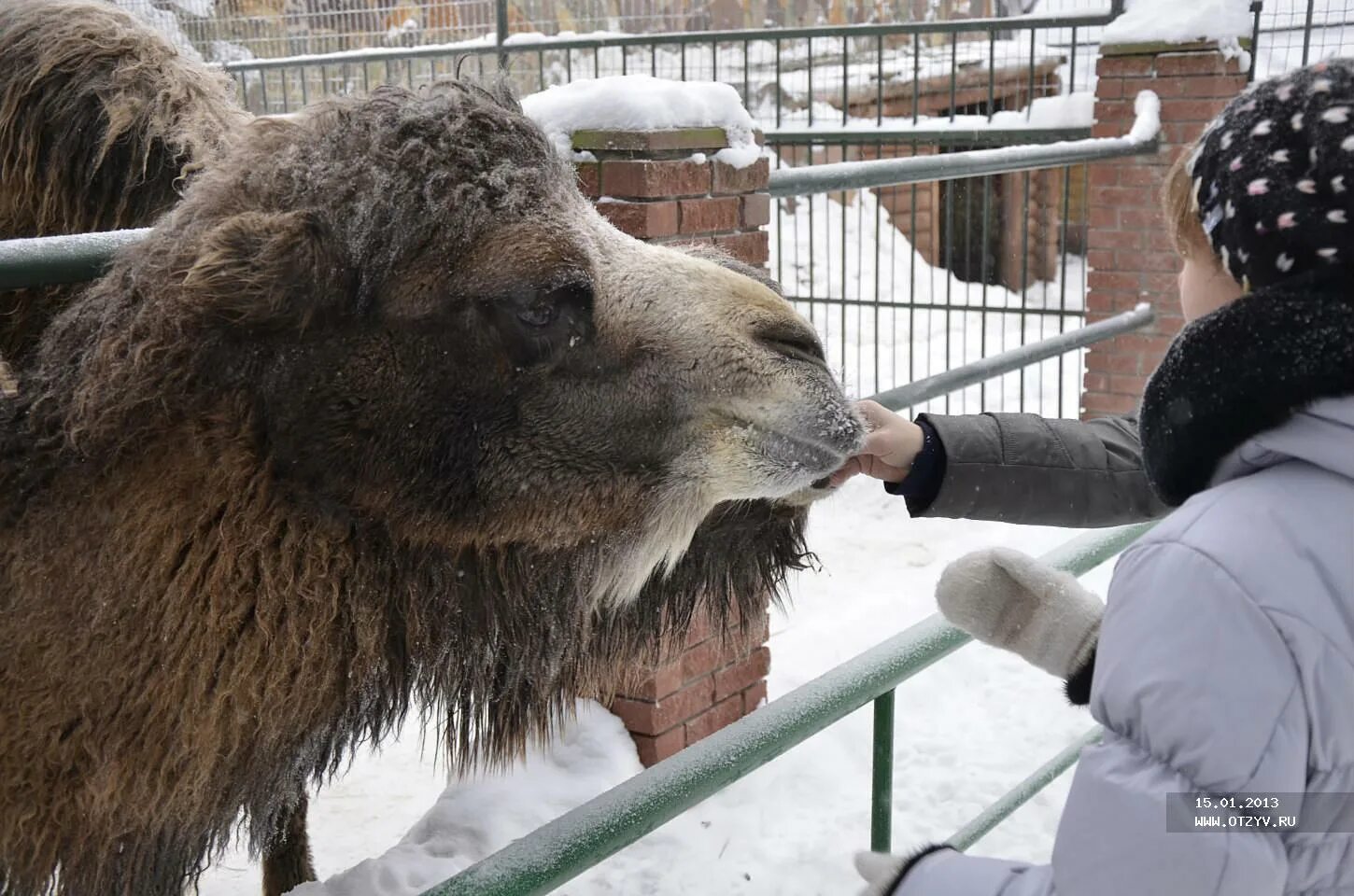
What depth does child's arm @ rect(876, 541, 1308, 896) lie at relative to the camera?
1.30 meters

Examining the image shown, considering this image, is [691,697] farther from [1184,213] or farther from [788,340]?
[1184,213]

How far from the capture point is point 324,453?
187cm

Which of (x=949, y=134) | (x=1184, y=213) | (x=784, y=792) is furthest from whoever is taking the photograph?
(x=949, y=134)

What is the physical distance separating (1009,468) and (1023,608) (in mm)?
514

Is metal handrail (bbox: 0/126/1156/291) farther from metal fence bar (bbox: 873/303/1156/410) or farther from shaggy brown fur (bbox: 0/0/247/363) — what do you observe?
metal fence bar (bbox: 873/303/1156/410)

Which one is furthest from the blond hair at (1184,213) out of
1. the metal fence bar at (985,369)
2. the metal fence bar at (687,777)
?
the metal fence bar at (985,369)

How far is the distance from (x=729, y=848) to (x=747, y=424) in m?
2.30

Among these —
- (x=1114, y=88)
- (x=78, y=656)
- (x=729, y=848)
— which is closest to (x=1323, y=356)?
(x=78, y=656)

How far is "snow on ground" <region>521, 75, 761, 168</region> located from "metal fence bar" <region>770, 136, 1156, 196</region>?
0.73ft

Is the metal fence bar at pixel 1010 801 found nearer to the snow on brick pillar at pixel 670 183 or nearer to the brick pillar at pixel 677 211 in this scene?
the brick pillar at pixel 677 211

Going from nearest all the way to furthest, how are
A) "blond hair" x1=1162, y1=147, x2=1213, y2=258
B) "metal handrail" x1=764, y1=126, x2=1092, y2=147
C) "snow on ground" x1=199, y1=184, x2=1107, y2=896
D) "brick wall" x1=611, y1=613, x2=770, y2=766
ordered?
"blond hair" x1=1162, y1=147, x2=1213, y2=258 < "snow on ground" x1=199, y1=184, x2=1107, y2=896 < "brick wall" x1=611, y1=613, x2=770, y2=766 < "metal handrail" x1=764, y1=126, x2=1092, y2=147

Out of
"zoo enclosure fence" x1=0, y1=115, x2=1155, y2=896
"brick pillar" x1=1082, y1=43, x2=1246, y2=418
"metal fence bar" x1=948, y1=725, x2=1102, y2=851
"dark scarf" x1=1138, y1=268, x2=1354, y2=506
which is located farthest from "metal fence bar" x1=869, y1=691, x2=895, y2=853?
"brick pillar" x1=1082, y1=43, x2=1246, y2=418

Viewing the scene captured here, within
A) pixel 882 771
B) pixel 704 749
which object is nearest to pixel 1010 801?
pixel 882 771

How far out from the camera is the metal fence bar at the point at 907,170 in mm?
3483
